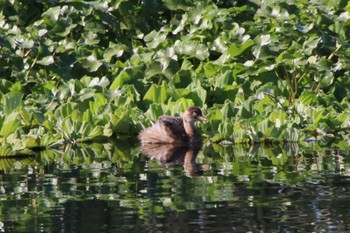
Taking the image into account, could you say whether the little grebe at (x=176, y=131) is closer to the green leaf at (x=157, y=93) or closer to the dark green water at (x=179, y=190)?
the dark green water at (x=179, y=190)

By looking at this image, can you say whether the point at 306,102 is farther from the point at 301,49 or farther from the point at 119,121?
the point at 119,121

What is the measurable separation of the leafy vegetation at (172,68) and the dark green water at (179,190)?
78 centimetres

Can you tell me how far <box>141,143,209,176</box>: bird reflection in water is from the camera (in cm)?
1016

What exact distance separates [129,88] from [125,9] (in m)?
2.13

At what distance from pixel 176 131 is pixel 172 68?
1.64 meters

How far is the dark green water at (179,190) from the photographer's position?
751 cm

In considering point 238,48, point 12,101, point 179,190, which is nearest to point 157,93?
point 238,48

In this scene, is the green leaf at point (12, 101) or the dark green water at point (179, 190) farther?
the green leaf at point (12, 101)

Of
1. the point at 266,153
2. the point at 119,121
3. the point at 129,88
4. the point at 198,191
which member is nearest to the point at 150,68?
the point at 129,88

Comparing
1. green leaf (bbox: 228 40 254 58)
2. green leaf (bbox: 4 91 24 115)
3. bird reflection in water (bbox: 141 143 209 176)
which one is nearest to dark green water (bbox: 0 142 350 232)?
bird reflection in water (bbox: 141 143 209 176)

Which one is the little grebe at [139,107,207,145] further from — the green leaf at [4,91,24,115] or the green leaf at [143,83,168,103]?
the green leaf at [4,91,24,115]

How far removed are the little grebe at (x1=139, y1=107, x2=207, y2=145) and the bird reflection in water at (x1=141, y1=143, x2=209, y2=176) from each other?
0.26ft

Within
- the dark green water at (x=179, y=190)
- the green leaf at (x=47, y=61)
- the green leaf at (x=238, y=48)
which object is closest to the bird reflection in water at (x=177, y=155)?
the dark green water at (x=179, y=190)

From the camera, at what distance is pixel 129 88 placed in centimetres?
1341
